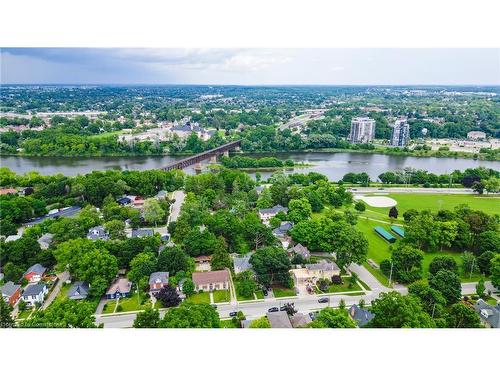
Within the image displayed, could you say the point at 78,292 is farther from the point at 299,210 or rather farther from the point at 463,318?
the point at 463,318

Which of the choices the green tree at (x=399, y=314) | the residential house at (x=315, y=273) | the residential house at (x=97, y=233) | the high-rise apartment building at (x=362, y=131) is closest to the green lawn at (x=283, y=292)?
the residential house at (x=315, y=273)

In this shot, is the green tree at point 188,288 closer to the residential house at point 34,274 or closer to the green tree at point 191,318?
the green tree at point 191,318

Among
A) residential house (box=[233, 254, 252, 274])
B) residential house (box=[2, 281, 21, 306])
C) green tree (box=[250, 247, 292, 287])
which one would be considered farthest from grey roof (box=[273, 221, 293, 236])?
residential house (box=[2, 281, 21, 306])

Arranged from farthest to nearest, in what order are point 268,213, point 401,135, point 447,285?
point 401,135 < point 268,213 < point 447,285

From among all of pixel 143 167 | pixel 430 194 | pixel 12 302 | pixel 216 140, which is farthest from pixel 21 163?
pixel 430 194

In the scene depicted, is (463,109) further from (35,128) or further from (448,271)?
(35,128)

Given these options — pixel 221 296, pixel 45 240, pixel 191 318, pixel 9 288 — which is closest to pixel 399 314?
pixel 191 318

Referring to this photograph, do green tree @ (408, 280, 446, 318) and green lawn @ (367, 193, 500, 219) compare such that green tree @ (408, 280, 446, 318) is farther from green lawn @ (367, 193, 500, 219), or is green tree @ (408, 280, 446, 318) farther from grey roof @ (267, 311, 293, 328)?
green lawn @ (367, 193, 500, 219)
